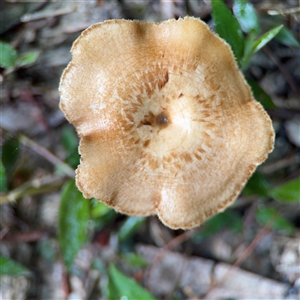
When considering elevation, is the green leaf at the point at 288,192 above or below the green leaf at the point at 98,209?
below

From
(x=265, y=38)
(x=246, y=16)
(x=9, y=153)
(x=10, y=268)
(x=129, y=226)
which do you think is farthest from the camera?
(x=129, y=226)

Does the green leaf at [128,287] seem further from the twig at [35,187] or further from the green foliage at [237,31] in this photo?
the green foliage at [237,31]

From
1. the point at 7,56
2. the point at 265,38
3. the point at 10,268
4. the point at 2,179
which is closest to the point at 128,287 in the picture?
the point at 10,268

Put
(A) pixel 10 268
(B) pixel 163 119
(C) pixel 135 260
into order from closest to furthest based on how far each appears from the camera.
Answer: (B) pixel 163 119 → (A) pixel 10 268 → (C) pixel 135 260

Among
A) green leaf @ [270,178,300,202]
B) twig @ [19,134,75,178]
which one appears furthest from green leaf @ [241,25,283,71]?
twig @ [19,134,75,178]

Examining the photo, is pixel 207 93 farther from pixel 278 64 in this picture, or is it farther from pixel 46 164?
pixel 46 164

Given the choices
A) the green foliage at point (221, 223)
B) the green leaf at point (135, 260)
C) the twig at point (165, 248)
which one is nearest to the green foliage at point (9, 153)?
the green leaf at point (135, 260)

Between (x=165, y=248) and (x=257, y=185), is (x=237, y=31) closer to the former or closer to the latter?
(x=257, y=185)
